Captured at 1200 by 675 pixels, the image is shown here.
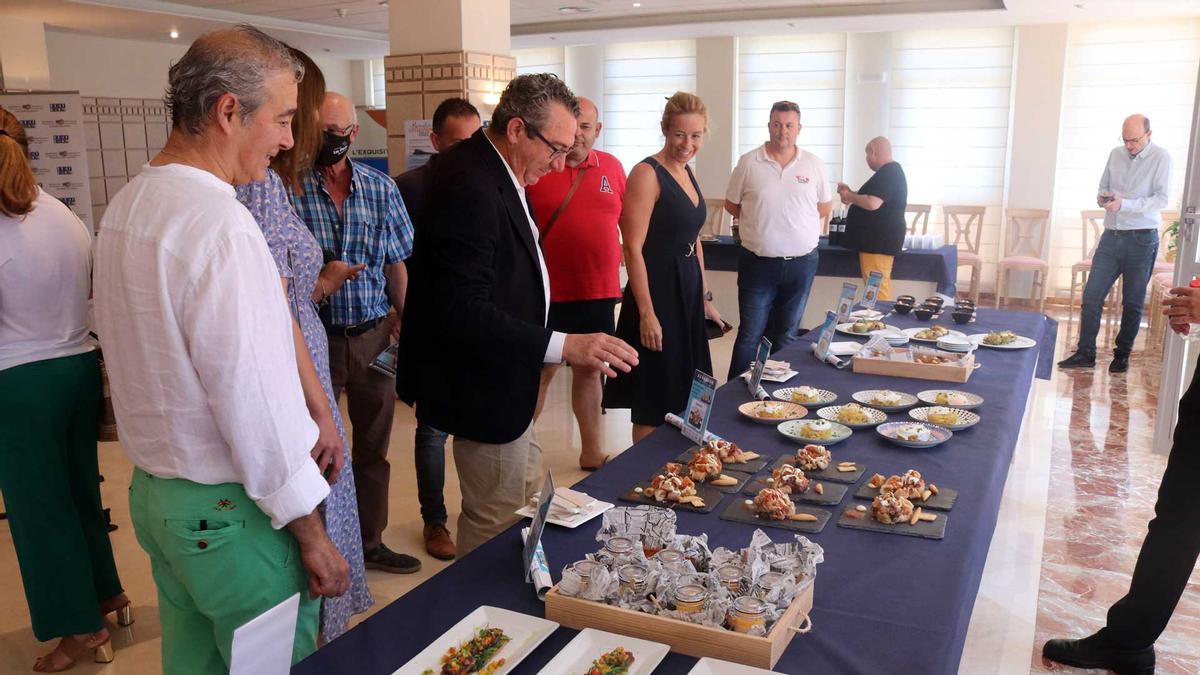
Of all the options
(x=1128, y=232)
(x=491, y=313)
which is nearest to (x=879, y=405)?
(x=491, y=313)

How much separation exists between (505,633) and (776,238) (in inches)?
128

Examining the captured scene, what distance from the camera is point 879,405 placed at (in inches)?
93.2

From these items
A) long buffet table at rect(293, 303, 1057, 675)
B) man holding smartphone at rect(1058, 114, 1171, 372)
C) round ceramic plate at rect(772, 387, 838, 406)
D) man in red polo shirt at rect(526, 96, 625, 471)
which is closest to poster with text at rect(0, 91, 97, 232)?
man in red polo shirt at rect(526, 96, 625, 471)

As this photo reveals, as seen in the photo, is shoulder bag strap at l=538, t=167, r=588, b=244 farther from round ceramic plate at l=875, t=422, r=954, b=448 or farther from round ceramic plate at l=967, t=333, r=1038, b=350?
round ceramic plate at l=875, t=422, r=954, b=448

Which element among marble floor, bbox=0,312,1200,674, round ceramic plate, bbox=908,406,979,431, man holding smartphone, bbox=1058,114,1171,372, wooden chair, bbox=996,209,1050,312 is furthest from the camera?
wooden chair, bbox=996,209,1050,312

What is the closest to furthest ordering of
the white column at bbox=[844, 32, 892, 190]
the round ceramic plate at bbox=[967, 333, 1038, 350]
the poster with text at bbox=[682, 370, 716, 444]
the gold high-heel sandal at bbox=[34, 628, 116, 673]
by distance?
the poster with text at bbox=[682, 370, 716, 444] < the gold high-heel sandal at bbox=[34, 628, 116, 673] < the round ceramic plate at bbox=[967, 333, 1038, 350] < the white column at bbox=[844, 32, 892, 190]

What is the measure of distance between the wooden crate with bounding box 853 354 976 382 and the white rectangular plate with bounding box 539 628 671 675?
1.71 metres

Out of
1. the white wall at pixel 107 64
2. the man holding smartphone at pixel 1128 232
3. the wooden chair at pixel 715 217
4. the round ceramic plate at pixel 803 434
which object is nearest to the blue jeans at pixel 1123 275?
the man holding smartphone at pixel 1128 232

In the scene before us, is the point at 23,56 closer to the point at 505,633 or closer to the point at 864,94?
the point at 864,94

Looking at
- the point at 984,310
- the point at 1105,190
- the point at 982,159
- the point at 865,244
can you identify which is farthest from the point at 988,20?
the point at 984,310

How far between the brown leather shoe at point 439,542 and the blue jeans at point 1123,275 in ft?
14.8

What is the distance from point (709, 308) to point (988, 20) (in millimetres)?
5755

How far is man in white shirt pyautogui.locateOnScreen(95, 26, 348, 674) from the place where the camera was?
1199 mm

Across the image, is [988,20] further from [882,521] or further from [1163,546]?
[882,521]
